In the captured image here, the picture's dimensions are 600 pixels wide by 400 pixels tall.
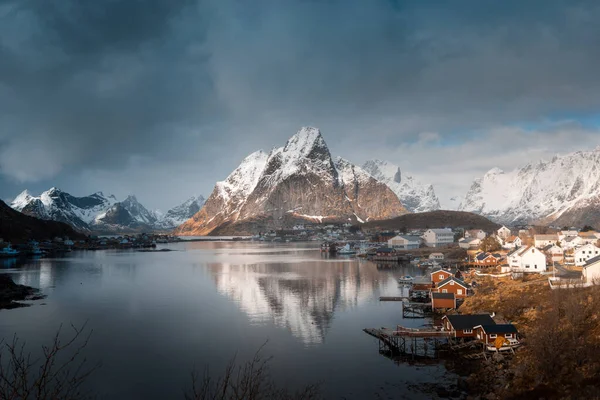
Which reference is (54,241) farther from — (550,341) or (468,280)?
(550,341)

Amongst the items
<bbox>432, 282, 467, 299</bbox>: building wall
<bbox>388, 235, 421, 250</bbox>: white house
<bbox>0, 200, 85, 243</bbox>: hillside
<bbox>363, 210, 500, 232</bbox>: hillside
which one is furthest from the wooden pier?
<bbox>363, 210, 500, 232</bbox>: hillside

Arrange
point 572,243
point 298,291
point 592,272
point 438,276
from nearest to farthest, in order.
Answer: point 592,272 < point 438,276 < point 298,291 < point 572,243

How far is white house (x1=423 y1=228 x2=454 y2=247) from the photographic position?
97831 millimetres

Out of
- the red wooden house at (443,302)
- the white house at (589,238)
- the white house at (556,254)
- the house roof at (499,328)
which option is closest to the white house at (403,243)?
the white house at (589,238)

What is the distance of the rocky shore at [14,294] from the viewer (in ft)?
122

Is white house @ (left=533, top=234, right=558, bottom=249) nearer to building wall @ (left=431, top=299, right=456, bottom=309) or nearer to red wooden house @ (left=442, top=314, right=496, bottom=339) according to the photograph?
building wall @ (left=431, top=299, right=456, bottom=309)

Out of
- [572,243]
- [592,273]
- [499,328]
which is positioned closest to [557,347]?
[499,328]

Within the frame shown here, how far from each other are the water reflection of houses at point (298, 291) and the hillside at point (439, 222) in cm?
8553

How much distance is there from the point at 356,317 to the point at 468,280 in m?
16.4

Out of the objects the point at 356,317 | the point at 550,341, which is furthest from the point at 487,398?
the point at 356,317

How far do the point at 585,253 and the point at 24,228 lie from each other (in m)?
113

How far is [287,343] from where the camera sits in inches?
1017

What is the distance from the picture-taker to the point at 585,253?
141 ft

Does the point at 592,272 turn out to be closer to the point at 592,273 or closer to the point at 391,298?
the point at 592,273
